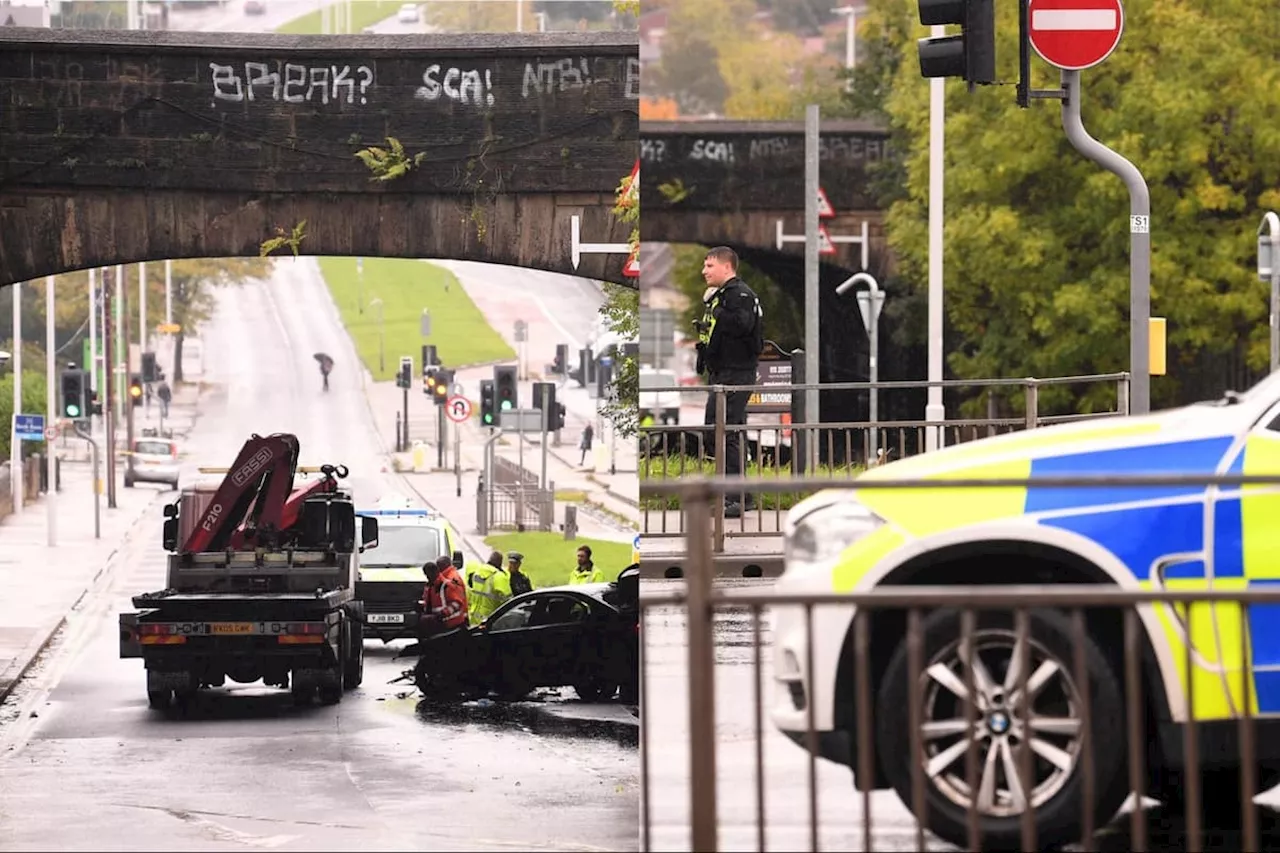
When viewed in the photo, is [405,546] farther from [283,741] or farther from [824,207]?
[824,207]

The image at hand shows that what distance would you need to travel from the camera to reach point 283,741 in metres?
6.24

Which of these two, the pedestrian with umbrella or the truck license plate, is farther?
the pedestrian with umbrella

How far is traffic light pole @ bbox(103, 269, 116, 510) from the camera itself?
249 inches

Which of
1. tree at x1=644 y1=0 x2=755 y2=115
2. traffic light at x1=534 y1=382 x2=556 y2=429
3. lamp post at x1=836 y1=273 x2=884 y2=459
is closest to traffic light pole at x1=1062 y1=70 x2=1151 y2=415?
traffic light at x1=534 y1=382 x2=556 y2=429

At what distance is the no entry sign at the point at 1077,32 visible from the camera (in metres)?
12.2

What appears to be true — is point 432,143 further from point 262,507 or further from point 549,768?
point 549,768

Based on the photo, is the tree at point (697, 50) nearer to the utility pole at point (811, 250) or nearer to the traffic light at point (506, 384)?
the utility pole at point (811, 250)

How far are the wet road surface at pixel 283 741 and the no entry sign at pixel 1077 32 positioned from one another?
6636mm

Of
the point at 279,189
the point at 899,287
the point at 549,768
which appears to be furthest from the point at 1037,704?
the point at 899,287

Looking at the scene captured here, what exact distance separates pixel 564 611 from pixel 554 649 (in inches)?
4.4

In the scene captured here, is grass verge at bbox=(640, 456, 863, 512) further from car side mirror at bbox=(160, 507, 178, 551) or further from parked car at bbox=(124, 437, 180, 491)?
car side mirror at bbox=(160, 507, 178, 551)

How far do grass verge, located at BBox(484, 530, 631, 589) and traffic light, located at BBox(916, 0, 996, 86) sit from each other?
5.89m

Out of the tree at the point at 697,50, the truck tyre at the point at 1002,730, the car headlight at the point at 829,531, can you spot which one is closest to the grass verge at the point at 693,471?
the car headlight at the point at 829,531

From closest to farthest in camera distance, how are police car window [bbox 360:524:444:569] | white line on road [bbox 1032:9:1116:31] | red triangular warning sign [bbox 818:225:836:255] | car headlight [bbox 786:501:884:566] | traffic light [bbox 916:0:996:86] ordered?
car headlight [bbox 786:501:884:566] < police car window [bbox 360:524:444:569] < traffic light [bbox 916:0:996:86] < white line on road [bbox 1032:9:1116:31] < red triangular warning sign [bbox 818:225:836:255]
